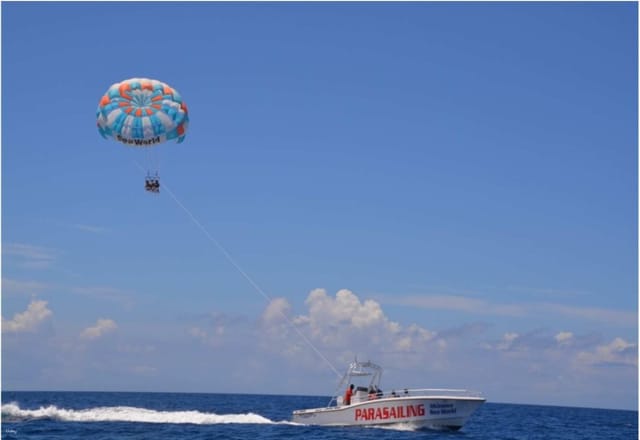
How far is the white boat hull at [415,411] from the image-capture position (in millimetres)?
38469

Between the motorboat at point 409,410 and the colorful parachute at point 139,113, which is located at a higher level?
the colorful parachute at point 139,113

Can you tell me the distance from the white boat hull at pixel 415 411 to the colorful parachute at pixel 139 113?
1674 centimetres

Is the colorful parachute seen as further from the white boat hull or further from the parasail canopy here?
the white boat hull

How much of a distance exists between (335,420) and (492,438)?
7984 mm

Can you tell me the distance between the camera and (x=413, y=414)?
3847 cm

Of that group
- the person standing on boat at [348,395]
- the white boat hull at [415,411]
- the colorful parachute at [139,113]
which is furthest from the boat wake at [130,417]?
the colorful parachute at [139,113]

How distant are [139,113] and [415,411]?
19.7 metres

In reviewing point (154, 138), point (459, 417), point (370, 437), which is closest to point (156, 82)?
point (154, 138)

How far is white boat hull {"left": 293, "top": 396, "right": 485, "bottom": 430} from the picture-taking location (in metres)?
38.5

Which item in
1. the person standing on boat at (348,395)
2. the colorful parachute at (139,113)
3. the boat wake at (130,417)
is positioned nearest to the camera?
the colorful parachute at (139,113)

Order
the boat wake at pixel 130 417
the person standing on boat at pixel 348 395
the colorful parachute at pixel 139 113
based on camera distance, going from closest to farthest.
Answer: the colorful parachute at pixel 139 113 → the person standing on boat at pixel 348 395 → the boat wake at pixel 130 417

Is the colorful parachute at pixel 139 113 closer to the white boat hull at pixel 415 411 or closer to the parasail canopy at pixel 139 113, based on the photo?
the parasail canopy at pixel 139 113

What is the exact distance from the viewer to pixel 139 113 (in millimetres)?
37875

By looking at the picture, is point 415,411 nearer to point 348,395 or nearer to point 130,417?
point 348,395
